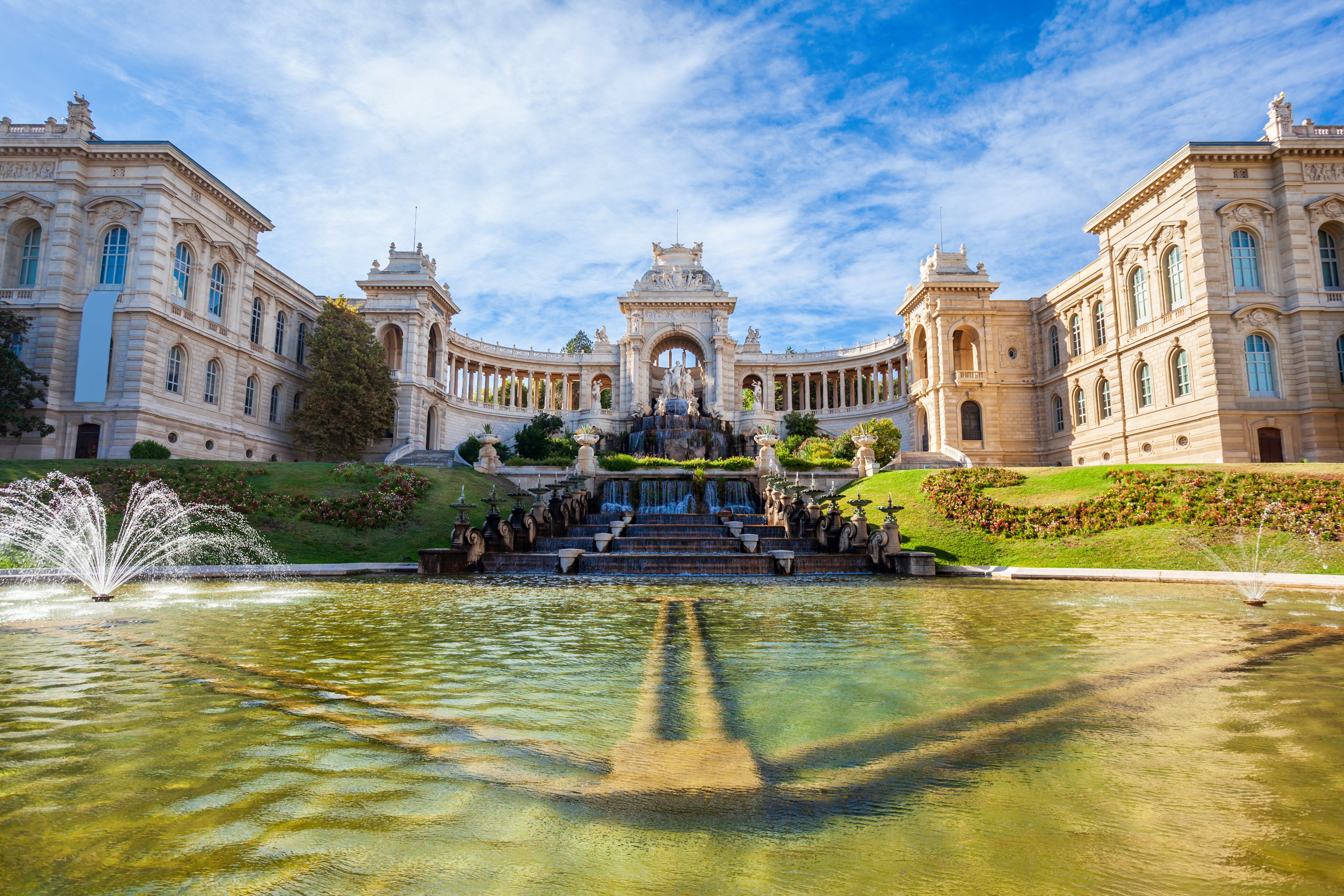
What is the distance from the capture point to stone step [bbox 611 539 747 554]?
19.3m

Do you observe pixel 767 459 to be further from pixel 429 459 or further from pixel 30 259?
pixel 30 259

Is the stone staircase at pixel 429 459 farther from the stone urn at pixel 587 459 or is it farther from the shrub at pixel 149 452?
the shrub at pixel 149 452

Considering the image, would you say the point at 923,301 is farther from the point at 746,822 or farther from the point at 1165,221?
the point at 746,822

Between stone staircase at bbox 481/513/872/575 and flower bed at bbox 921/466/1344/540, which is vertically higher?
flower bed at bbox 921/466/1344/540

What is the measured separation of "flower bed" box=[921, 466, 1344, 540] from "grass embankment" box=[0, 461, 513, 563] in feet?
56.3

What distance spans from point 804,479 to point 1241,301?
75.0ft

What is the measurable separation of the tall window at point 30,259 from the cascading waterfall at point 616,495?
100.0ft

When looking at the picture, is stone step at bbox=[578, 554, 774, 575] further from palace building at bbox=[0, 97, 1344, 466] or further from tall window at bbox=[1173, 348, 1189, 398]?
tall window at bbox=[1173, 348, 1189, 398]

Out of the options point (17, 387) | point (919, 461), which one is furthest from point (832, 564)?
point (17, 387)

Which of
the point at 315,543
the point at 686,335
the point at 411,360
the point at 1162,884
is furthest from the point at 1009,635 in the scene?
the point at 686,335

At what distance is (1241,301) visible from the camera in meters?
32.9

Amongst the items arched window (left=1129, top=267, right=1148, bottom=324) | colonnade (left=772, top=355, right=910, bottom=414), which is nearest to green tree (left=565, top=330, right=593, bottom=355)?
colonnade (left=772, top=355, right=910, bottom=414)

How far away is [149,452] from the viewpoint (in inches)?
1134

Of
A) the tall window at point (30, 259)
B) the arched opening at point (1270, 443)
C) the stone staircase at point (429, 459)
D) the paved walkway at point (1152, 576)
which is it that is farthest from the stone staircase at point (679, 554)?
the tall window at point (30, 259)
